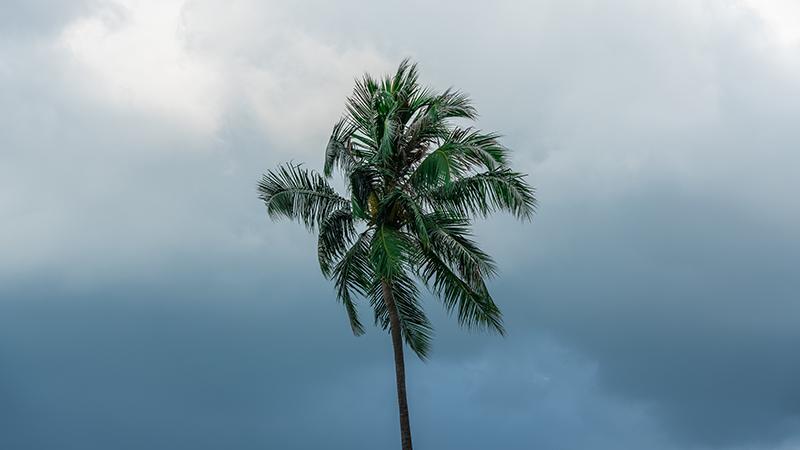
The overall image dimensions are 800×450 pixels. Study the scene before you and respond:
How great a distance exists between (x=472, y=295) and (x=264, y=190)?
22.1ft

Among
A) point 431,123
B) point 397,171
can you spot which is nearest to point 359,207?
point 397,171

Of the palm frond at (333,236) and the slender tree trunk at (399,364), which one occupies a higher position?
the palm frond at (333,236)

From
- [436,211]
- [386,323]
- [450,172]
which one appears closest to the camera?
[450,172]

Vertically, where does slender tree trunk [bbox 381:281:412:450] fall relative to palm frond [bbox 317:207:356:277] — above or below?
below

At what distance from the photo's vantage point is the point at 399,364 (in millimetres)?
24344

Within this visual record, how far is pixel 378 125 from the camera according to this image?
86.7 ft

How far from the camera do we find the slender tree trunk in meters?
23.7

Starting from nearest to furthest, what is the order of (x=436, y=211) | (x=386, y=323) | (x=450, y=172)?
(x=450, y=172) → (x=436, y=211) → (x=386, y=323)

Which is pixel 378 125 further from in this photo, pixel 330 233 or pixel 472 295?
pixel 472 295

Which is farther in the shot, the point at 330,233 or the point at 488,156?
the point at 330,233

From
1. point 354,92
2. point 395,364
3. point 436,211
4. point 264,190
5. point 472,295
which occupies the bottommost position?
point 395,364

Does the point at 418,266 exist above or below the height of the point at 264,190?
below

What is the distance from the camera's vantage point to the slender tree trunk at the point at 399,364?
23719mm

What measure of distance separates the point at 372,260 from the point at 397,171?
288cm
